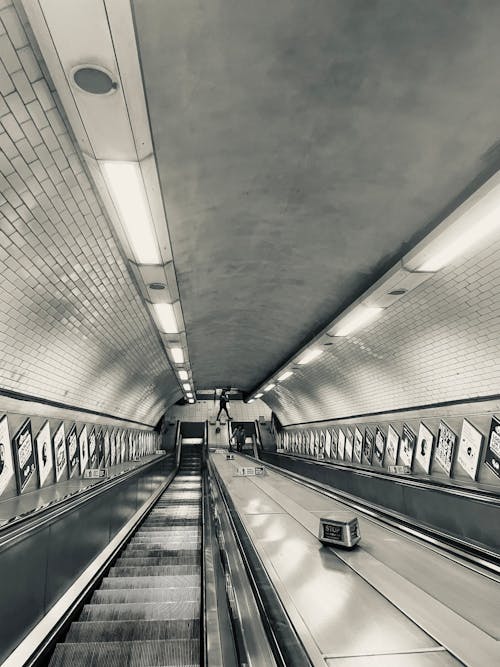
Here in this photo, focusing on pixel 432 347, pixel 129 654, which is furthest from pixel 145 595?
pixel 432 347

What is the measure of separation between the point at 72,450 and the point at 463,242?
7638 mm

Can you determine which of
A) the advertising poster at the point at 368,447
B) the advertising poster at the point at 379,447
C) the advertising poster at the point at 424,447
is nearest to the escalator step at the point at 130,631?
the advertising poster at the point at 424,447

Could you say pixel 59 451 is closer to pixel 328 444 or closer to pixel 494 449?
pixel 494 449

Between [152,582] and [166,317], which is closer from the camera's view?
[152,582]

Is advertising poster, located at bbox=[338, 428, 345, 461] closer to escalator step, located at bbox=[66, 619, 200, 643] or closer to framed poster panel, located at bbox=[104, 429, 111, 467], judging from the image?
framed poster panel, located at bbox=[104, 429, 111, 467]

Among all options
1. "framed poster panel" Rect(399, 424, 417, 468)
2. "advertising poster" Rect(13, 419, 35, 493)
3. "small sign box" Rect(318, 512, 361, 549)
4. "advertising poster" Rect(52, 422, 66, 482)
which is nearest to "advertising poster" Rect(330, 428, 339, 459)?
"framed poster panel" Rect(399, 424, 417, 468)

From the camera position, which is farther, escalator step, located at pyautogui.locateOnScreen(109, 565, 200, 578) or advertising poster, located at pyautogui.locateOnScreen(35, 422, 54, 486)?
advertising poster, located at pyautogui.locateOnScreen(35, 422, 54, 486)

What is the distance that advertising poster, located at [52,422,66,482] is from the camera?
23.9ft

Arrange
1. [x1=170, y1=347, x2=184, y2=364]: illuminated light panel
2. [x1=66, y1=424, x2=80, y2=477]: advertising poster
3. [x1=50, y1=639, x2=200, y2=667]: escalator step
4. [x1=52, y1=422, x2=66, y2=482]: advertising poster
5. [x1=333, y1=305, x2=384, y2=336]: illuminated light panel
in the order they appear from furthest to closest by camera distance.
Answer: [x1=170, y1=347, x2=184, y2=364]: illuminated light panel, [x1=66, y1=424, x2=80, y2=477]: advertising poster, [x1=52, y1=422, x2=66, y2=482]: advertising poster, [x1=333, y1=305, x2=384, y2=336]: illuminated light panel, [x1=50, y1=639, x2=200, y2=667]: escalator step

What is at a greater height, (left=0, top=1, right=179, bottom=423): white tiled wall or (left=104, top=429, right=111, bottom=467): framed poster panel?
(left=0, top=1, right=179, bottom=423): white tiled wall

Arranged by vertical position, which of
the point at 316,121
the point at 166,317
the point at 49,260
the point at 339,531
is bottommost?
the point at 339,531

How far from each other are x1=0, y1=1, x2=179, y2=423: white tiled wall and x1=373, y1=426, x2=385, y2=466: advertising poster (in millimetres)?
6479

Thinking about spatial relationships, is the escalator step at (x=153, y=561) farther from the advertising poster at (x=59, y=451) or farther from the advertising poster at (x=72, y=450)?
the advertising poster at (x=72, y=450)

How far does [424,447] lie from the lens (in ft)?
28.1
